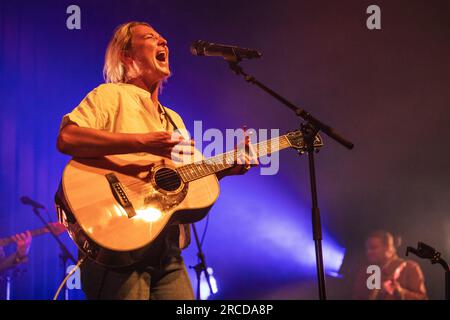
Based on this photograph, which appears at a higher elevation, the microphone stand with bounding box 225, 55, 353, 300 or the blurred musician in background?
the microphone stand with bounding box 225, 55, 353, 300

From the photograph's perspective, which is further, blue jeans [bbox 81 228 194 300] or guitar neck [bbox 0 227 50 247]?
guitar neck [bbox 0 227 50 247]

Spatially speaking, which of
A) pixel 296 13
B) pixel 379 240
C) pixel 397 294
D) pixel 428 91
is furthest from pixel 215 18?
pixel 397 294

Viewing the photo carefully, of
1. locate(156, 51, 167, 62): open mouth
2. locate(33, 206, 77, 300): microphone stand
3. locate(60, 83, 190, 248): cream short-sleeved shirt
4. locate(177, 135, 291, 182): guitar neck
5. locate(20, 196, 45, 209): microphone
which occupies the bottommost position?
locate(33, 206, 77, 300): microphone stand

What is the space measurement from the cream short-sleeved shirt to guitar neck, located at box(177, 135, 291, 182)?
0.92ft

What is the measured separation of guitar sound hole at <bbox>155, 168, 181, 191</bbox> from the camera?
2490 millimetres

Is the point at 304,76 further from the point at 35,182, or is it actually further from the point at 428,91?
the point at 35,182

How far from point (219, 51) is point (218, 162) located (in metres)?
0.68

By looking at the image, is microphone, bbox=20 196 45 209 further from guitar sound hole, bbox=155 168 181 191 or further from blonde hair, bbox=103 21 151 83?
guitar sound hole, bbox=155 168 181 191

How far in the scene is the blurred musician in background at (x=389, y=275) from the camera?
6.13 m

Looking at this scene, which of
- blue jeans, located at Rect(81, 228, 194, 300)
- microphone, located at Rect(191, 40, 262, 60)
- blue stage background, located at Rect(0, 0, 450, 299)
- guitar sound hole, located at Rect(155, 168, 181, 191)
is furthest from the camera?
blue stage background, located at Rect(0, 0, 450, 299)

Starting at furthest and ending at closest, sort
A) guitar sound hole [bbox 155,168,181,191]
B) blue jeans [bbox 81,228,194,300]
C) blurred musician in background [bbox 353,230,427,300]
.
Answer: blurred musician in background [bbox 353,230,427,300] → guitar sound hole [bbox 155,168,181,191] → blue jeans [bbox 81,228,194,300]

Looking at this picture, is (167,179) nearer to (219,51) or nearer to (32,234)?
(219,51)

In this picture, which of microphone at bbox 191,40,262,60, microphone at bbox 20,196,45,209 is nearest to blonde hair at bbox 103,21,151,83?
microphone at bbox 191,40,262,60

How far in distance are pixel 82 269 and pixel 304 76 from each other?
14.9 feet
